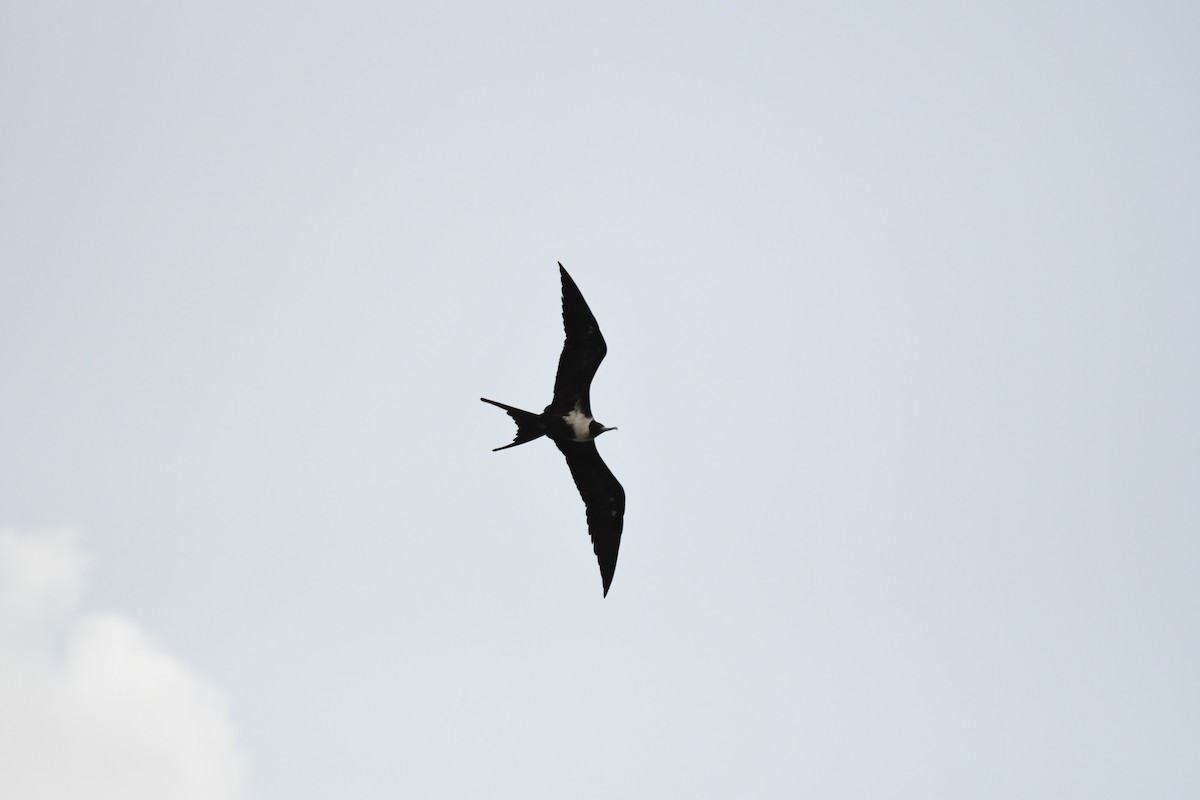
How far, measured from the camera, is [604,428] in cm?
1981

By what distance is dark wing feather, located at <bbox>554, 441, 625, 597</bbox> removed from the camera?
20.4 metres

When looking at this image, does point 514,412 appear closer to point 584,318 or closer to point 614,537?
point 584,318

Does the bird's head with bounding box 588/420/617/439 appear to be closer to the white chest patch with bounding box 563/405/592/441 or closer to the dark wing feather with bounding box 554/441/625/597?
the white chest patch with bounding box 563/405/592/441

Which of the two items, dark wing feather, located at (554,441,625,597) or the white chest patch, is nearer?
the white chest patch

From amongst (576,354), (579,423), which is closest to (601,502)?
(579,423)

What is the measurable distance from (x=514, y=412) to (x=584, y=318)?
2.16 metres

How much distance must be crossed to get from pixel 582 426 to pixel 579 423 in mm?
87

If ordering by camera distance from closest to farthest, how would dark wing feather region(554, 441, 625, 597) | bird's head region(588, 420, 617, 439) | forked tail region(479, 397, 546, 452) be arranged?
forked tail region(479, 397, 546, 452) → bird's head region(588, 420, 617, 439) → dark wing feather region(554, 441, 625, 597)

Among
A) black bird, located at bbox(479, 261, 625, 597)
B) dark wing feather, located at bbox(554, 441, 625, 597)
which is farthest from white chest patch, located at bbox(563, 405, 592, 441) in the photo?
dark wing feather, located at bbox(554, 441, 625, 597)

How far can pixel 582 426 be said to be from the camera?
19781mm

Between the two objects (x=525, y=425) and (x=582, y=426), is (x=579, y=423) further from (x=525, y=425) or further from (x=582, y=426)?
(x=525, y=425)

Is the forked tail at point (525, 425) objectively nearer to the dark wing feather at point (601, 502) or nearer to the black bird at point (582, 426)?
the black bird at point (582, 426)

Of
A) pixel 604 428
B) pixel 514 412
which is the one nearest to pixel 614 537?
pixel 604 428

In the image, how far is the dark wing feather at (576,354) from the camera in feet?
61.7
